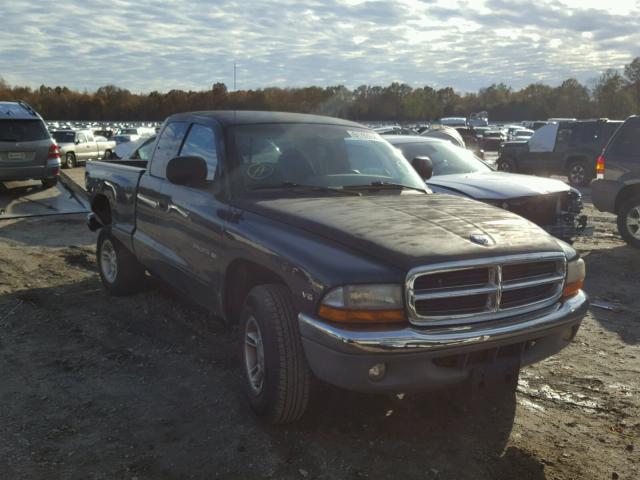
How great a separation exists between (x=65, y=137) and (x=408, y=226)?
2620cm

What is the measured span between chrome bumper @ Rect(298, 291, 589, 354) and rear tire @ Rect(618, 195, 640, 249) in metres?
6.54

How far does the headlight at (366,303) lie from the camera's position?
2.91m

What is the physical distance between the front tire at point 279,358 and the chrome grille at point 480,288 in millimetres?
686

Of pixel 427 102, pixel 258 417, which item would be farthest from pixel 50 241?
pixel 427 102

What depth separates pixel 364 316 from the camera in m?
2.93

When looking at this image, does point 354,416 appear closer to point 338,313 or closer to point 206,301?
point 338,313

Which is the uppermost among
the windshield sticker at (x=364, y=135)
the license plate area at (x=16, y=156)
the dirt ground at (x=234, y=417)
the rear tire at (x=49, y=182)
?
the windshield sticker at (x=364, y=135)

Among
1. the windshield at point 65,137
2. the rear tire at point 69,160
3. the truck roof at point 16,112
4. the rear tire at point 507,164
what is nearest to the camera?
the truck roof at point 16,112

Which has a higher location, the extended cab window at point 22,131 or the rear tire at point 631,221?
the extended cab window at point 22,131

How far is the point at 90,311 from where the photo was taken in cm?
582

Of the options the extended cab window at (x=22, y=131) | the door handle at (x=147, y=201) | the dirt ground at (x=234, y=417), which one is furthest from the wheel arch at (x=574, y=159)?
the door handle at (x=147, y=201)

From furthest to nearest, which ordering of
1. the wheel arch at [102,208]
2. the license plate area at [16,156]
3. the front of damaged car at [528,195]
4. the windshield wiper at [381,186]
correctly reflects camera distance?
the license plate area at [16,156] < the front of damaged car at [528,195] < the wheel arch at [102,208] < the windshield wiper at [381,186]

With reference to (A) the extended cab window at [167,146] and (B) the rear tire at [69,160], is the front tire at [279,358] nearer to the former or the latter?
(A) the extended cab window at [167,146]

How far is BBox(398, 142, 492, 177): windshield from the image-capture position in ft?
29.1
